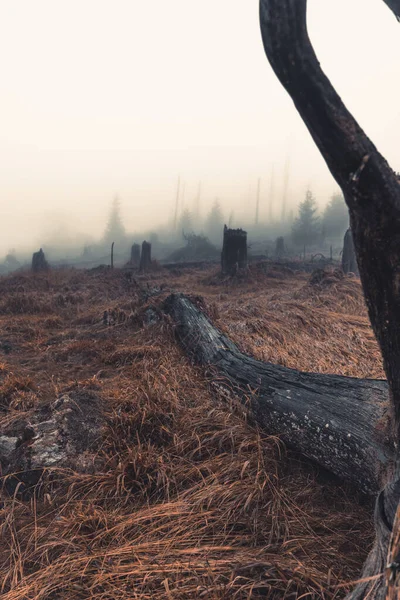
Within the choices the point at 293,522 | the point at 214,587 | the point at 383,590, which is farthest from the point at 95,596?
the point at 383,590

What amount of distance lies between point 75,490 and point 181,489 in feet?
2.33

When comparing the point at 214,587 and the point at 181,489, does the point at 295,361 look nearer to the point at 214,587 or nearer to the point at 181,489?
the point at 181,489

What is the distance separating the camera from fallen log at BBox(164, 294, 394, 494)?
2.24 m

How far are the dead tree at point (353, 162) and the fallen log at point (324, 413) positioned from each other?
85cm

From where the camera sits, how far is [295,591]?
1.68m

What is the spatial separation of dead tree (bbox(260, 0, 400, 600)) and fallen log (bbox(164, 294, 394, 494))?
85 centimetres

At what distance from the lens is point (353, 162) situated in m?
1.30

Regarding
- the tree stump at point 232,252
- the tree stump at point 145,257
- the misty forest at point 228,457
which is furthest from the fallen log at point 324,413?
the tree stump at point 145,257

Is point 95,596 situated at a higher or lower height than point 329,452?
lower

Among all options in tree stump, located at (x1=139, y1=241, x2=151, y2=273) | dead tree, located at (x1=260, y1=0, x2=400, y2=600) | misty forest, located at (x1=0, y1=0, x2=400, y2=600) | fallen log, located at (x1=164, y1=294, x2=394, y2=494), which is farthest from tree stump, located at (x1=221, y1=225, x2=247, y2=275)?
dead tree, located at (x1=260, y1=0, x2=400, y2=600)

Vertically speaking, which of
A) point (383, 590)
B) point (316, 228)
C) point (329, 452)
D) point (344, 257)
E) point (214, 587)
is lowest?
point (214, 587)

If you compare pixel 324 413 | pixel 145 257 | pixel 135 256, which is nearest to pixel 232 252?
pixel 145 257

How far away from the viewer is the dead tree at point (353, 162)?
4.26 feet

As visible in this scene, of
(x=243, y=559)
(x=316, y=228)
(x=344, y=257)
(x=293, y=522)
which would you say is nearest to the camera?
(x=243, y=559)
